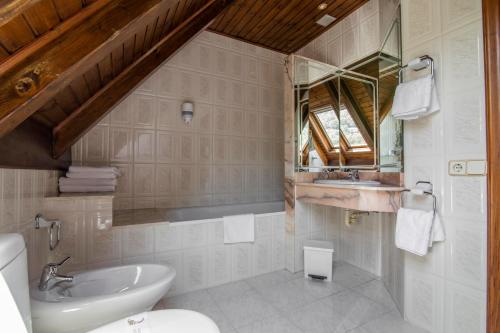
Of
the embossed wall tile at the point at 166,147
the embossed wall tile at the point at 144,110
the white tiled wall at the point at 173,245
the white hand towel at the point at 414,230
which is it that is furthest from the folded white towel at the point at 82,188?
the white hand towel at the point at 414,230

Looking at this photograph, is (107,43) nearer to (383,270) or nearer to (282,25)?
(282,25)

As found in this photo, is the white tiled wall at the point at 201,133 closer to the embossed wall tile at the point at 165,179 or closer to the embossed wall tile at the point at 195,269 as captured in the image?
the embossed wall tile at the point at 165,179

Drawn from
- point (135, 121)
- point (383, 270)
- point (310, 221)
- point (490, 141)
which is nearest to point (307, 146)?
point (310, 221)

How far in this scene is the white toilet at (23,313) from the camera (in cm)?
67

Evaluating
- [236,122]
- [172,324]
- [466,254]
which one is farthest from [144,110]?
[466,254]

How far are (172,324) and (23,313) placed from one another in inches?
17.9

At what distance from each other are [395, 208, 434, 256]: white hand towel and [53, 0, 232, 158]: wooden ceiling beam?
212 cm

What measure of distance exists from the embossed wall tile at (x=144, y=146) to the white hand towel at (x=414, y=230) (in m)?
2.45

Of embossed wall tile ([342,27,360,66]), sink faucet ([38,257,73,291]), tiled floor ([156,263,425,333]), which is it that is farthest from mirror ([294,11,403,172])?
sink faucet ([38,257,73,291])

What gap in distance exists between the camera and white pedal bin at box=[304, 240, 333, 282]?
231cm

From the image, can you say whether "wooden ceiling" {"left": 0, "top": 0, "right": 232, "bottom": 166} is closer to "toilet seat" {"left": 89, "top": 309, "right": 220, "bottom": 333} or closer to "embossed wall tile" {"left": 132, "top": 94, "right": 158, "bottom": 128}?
"toilet seat" {"left": 89, "top": 309, "right": 220, "bottom": 333}

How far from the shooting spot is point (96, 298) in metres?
1.14

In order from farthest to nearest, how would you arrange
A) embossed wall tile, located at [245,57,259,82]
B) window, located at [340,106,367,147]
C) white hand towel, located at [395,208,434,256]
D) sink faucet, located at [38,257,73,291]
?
embossed wall tile, located at [245,57,259,82] → window, located at [340,106,367,147] → white hand towel, located at [395,208,434,256] → sink faucet, located at [38,257,73,291]

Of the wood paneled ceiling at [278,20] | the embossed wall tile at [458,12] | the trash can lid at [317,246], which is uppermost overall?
the wood paneled ceiling at [278,20]
